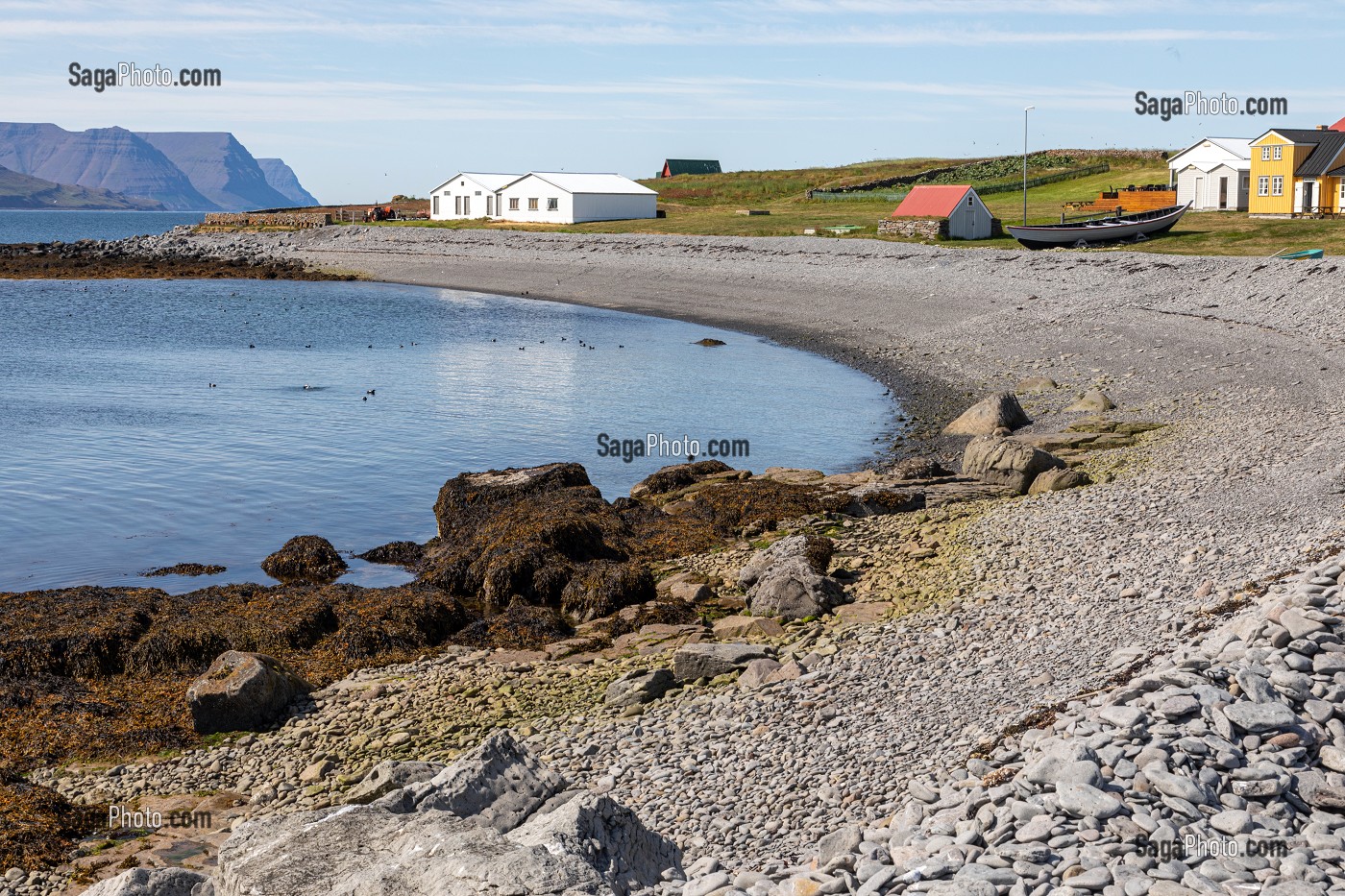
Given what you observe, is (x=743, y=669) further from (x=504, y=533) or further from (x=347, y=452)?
(x=347, y=452)

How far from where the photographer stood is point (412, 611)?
589 inches

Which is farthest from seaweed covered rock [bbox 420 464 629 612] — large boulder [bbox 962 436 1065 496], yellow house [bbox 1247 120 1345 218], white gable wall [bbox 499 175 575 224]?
white gable wall [bbox 499 175 575 224]

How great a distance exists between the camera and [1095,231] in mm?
51031

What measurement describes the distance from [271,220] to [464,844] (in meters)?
112

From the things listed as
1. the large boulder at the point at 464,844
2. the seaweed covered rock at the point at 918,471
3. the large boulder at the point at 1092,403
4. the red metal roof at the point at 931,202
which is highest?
the red metal roof at the point at 931,202

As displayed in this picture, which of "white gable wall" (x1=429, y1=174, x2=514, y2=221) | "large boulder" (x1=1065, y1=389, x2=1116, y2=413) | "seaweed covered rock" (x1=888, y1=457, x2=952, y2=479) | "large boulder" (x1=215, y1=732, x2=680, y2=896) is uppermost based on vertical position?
"white gable wall" (x1=429, y1=174, x2=514, y2=221)

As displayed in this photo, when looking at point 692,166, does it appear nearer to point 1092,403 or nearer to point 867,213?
point 867,213

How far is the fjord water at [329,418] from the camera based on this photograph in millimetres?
20719

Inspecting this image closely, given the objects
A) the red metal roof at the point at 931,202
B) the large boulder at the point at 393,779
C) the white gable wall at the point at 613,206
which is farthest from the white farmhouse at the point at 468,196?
the large boulder at the point at 393,779

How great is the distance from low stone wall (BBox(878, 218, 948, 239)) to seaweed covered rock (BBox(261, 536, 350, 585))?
47115 millimetres

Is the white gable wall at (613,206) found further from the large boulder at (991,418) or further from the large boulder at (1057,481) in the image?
the large boulder at (1057,481)

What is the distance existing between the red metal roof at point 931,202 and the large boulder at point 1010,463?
42.4m

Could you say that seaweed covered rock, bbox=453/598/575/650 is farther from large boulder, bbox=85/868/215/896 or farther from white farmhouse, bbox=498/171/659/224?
white farmhouse, bbox=498/171/659/224

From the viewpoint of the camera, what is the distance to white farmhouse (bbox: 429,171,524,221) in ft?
311
